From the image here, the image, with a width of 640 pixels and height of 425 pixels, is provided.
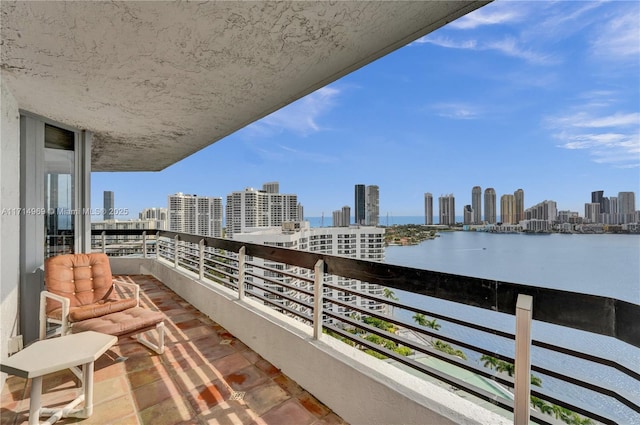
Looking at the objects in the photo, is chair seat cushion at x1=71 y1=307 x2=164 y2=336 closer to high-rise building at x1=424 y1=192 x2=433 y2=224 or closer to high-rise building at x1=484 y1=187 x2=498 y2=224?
high-rise building at x1=484 y1=187 x2=498 y2=224

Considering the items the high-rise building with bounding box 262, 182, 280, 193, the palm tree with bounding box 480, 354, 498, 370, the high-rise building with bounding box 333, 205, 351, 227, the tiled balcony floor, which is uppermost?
the high-rise building with bounding box 262, 182, 280, 193

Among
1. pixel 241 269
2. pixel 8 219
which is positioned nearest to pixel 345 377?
pixel 241 269

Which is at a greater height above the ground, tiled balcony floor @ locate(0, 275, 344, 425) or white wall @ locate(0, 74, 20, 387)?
white wall @ locate(0, 74, 20, 387)

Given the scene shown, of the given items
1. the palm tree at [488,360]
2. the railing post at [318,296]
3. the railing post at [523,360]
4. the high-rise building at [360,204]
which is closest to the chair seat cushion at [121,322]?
the railing post at [318,296]

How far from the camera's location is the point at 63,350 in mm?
1826

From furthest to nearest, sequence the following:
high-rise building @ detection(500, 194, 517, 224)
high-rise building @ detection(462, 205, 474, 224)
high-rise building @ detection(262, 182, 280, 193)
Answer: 1. high-rise building @ detection(262, 182, 280, 193)
2. high-rise building @ detection(462, 205, 474, 224)
3. high-rise building @ detection(500, 194, 517, 224)

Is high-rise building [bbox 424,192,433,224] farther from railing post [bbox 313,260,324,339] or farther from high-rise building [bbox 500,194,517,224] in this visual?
railing post [bbox 313,260,324,339]

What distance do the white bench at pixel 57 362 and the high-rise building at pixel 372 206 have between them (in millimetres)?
12170

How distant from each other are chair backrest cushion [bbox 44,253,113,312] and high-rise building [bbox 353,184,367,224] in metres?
12.4

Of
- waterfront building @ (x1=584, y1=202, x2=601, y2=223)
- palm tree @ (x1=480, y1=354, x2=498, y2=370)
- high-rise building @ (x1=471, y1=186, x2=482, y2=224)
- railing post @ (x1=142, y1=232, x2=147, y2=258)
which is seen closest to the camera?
palm tree @ (x1=480, y1=354, x2=498, y2=370)

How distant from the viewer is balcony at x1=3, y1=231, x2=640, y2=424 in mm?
1060

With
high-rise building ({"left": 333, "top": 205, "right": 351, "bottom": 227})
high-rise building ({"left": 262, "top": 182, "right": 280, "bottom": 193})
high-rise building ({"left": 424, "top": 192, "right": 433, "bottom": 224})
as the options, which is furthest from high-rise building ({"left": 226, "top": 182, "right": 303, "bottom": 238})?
high-rise building ({"left": 424, "top": 192, "right": 433, "bottom": 224})

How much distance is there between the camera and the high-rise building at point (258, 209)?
1953 centimetres

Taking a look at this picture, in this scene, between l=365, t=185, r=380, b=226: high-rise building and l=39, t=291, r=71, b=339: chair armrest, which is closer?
l=39, t=291, r=71, b=339: chair armrest
